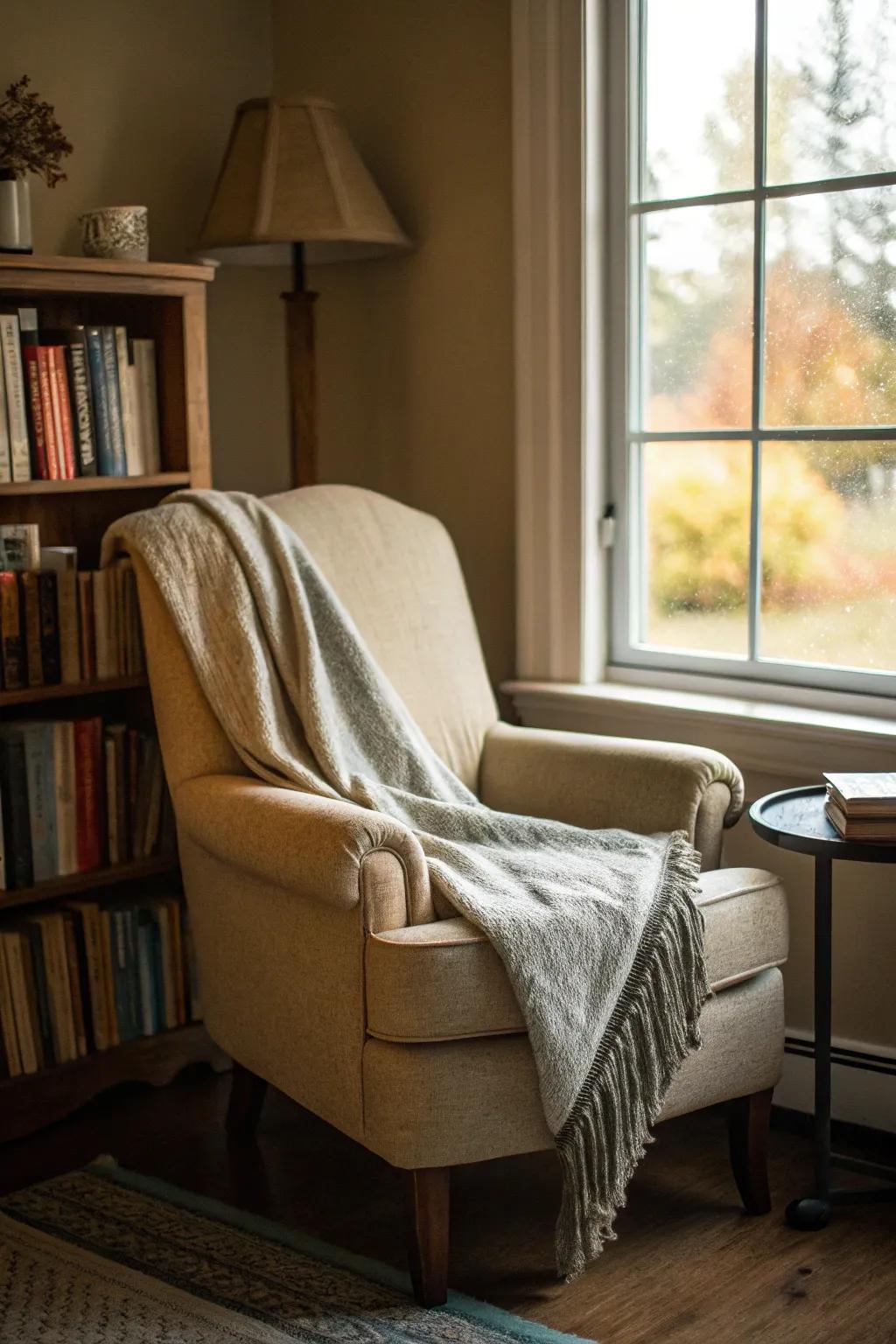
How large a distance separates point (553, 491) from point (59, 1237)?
5.18 feet

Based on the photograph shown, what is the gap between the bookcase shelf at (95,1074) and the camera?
2.55 meters

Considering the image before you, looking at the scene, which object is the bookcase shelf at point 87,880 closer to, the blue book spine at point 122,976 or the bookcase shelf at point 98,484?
the blue book spine at point 122,976

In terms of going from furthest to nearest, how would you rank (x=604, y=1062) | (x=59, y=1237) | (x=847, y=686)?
1. (x=847, y=686)
2. (x=59, y=1237)
3. (x=604, y=1062)

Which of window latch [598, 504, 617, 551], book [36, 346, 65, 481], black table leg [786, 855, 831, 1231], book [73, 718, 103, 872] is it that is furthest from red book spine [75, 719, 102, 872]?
black table leg [786, 855, 831, 1231]

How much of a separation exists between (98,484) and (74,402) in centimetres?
15

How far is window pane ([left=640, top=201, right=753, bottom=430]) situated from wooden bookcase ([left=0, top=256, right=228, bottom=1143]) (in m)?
0.84

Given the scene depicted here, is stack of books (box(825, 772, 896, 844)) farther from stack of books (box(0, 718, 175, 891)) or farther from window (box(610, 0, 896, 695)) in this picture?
stack of books (box(0, 718, 175, 891))

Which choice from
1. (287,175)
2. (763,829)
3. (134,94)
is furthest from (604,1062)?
(134,94)

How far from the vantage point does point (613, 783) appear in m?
2.50

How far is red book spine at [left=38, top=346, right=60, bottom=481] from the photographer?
2.56 metres

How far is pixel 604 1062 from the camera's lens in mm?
2035

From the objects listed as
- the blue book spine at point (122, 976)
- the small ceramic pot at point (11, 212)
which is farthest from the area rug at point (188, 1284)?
the small ceramic pot at point (11, 212)

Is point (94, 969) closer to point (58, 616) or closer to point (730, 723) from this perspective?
point (58, 616)

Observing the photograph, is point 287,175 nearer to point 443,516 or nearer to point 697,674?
point 443,516
